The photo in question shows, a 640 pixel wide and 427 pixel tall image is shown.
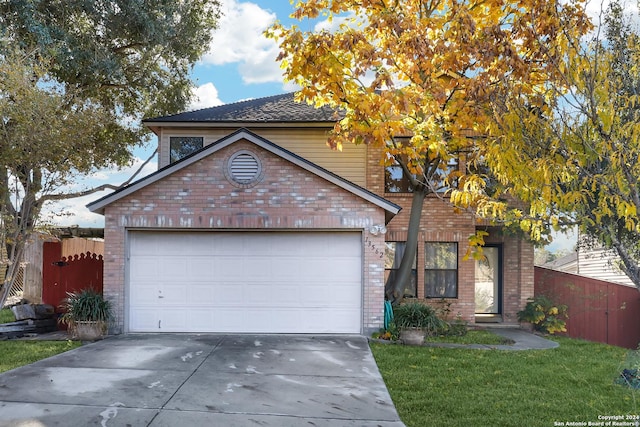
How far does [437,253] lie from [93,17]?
13550mm

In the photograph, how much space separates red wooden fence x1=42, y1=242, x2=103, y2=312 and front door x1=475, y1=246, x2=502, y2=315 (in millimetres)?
11174

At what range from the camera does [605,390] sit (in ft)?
23.7

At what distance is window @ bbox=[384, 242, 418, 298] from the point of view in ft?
46.0

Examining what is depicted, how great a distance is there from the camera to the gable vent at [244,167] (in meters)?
11.0

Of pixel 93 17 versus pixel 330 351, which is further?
pixel 93 17

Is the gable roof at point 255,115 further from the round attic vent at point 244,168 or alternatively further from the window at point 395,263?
the window at point 395,263

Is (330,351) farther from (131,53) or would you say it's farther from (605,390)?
(131,53)

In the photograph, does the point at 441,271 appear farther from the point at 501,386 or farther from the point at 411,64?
the point at 501,386

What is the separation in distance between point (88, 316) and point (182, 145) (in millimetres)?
6186

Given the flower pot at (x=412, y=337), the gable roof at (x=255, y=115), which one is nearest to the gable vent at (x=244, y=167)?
the gable roof at (x=255, y=115)

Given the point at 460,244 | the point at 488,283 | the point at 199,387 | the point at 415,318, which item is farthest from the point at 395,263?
the point at 199,387

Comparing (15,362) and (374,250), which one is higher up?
(374,250)

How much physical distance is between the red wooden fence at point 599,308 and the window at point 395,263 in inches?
159

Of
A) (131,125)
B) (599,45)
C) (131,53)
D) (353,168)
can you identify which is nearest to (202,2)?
(131,53)
